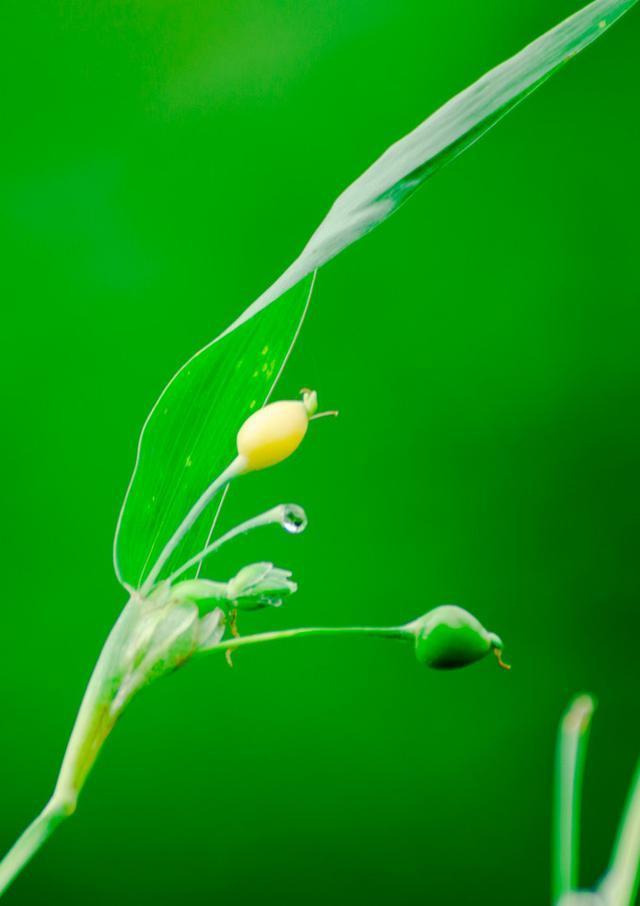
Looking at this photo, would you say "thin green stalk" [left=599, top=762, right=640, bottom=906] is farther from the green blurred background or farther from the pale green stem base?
the green blurred background

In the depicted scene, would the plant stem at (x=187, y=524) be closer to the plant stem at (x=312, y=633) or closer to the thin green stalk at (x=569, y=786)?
the plant stem at (x=312, y=633)

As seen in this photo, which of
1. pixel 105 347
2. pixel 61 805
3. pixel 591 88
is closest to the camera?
pixel 61 805

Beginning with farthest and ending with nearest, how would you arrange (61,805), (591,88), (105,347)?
(591,88)
(105,347)
(61,805)

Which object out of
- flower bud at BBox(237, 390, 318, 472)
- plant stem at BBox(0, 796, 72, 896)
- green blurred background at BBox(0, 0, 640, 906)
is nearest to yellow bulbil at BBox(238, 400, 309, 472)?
flower bud at BBox(237, 390, 318, 472)

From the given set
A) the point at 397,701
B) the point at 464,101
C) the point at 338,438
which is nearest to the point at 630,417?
the point at 338,438

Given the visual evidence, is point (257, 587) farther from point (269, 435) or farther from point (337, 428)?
point (337, 428)

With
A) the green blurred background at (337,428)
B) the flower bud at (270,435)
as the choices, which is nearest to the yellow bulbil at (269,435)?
the flower bud at (270,435)

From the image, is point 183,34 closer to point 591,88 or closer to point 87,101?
point 87,101
